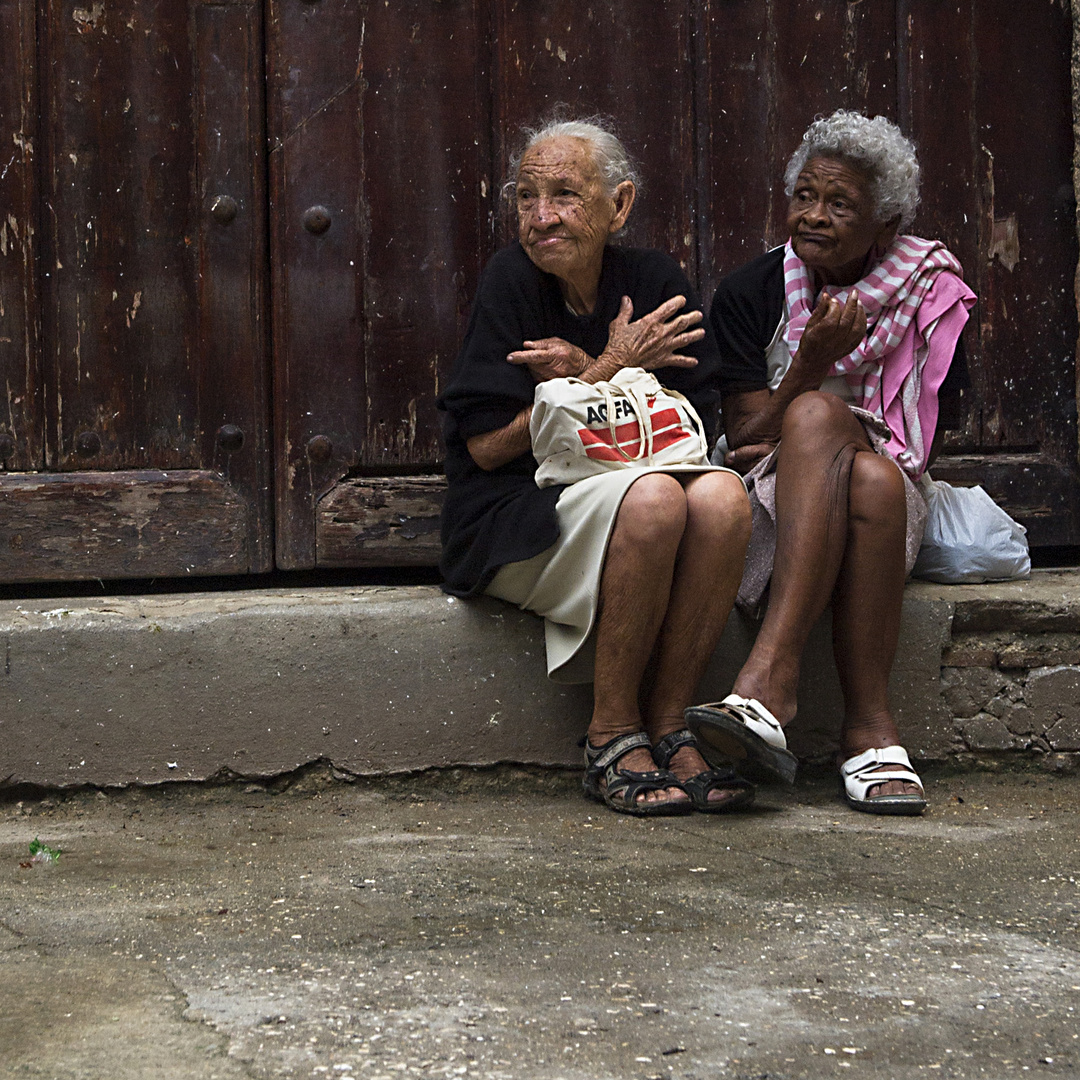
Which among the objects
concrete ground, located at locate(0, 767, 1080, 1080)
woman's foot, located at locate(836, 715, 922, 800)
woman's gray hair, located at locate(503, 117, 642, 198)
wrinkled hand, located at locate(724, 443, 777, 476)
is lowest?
concrete ground, located at locate(0, 767, 1080, 1080)

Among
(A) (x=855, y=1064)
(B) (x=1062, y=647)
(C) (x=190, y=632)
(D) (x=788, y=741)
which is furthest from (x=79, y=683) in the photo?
(B) (x=1062, y=647)

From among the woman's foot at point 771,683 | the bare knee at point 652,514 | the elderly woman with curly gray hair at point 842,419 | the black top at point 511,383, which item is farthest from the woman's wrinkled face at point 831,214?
the woman's foot at point 771,683

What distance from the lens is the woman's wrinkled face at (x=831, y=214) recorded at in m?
2.94

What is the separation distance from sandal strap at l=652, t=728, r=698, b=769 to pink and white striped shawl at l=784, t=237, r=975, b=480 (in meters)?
0.80

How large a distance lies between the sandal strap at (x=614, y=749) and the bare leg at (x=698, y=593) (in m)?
0.08

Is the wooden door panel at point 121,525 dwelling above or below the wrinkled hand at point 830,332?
below

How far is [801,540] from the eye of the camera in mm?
2693

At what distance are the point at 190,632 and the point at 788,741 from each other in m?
1.36

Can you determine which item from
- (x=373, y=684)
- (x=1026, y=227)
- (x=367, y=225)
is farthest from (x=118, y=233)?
(x=1026, y=227)

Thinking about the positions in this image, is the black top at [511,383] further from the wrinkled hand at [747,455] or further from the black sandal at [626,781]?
the black sandal at [626,781]

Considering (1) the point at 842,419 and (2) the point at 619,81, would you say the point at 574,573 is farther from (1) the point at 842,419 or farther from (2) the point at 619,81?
(2) the point at 619,81

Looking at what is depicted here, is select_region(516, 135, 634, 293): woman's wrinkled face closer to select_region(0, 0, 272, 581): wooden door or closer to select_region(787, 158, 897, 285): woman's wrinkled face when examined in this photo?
select_region(787, 158, 897, 285): woman's wrinkled face

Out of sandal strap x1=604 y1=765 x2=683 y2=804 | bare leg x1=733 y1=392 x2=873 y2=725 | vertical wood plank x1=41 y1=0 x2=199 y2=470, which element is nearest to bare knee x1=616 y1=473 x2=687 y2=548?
bare leg x1=733 y1=392 x2=873 y2=725

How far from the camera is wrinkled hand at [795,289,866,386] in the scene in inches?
110
